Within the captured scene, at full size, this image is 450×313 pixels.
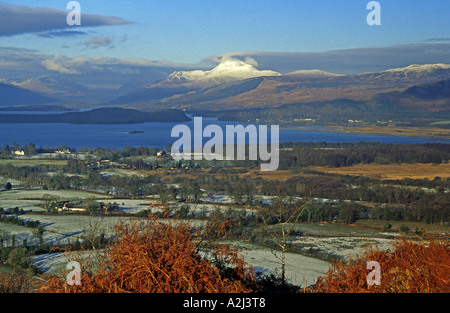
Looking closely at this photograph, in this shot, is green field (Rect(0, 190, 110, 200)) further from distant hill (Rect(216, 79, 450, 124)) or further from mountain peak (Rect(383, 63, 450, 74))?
mountain peak (Rect(383, 63, 450, 74))

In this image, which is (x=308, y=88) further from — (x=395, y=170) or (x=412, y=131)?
(x=395, y=170)

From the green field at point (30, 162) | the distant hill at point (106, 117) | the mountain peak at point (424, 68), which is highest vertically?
the mountain peak at point (424, 68)

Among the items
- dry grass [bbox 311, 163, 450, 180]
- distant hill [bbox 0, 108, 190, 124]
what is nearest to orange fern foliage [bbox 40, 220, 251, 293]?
dry grass [bbox 311, 163, 450, 180]

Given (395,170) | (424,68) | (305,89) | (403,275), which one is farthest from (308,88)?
(403,275)

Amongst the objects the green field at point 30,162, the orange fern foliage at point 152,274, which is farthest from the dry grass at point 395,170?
the orange fern foliage at point 152,274

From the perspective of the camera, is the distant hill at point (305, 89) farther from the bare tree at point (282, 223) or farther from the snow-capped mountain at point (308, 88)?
the bare tree at point (282, 223)

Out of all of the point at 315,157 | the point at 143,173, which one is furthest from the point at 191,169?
the point at 315,157

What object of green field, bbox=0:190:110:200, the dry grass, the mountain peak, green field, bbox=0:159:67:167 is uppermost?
the mountain peak
